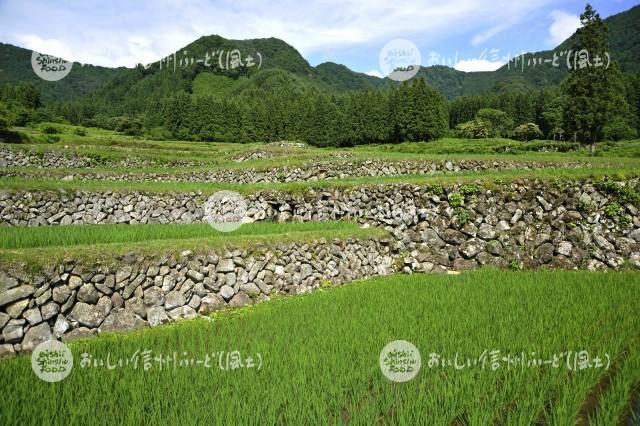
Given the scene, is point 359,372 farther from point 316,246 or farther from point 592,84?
point 592,84

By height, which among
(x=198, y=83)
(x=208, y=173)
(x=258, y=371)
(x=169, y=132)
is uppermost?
(x=198, y=83)

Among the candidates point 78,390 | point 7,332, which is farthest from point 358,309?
point 7,332

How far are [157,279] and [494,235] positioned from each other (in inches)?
430

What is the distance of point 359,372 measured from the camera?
517 cm

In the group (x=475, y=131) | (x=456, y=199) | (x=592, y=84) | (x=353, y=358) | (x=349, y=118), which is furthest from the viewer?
(x=475, y=131)

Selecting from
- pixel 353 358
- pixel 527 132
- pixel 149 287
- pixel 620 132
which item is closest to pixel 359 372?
pixel 353 358

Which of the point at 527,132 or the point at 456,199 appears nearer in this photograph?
the point at 456,199

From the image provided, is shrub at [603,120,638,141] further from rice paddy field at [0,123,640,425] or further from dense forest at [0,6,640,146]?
rice paddy field at [0,123,640,425]

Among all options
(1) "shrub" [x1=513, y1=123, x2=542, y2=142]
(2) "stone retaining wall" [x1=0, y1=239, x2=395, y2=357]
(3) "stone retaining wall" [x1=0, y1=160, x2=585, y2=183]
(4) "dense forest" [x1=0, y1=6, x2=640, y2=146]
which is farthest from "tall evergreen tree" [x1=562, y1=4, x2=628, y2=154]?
(1) "shrub" [x1=513, y1=123, x2=542, y2=142]

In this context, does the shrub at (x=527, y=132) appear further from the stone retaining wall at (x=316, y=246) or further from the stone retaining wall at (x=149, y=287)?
the stone retaining wall at (x=149, y=287)

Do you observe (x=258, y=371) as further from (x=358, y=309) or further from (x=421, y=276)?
(x=421, y=276)

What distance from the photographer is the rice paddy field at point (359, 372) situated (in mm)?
4188


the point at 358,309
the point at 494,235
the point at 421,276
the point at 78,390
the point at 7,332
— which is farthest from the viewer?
the point at 494,235

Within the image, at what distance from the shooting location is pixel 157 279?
28.2 ft
